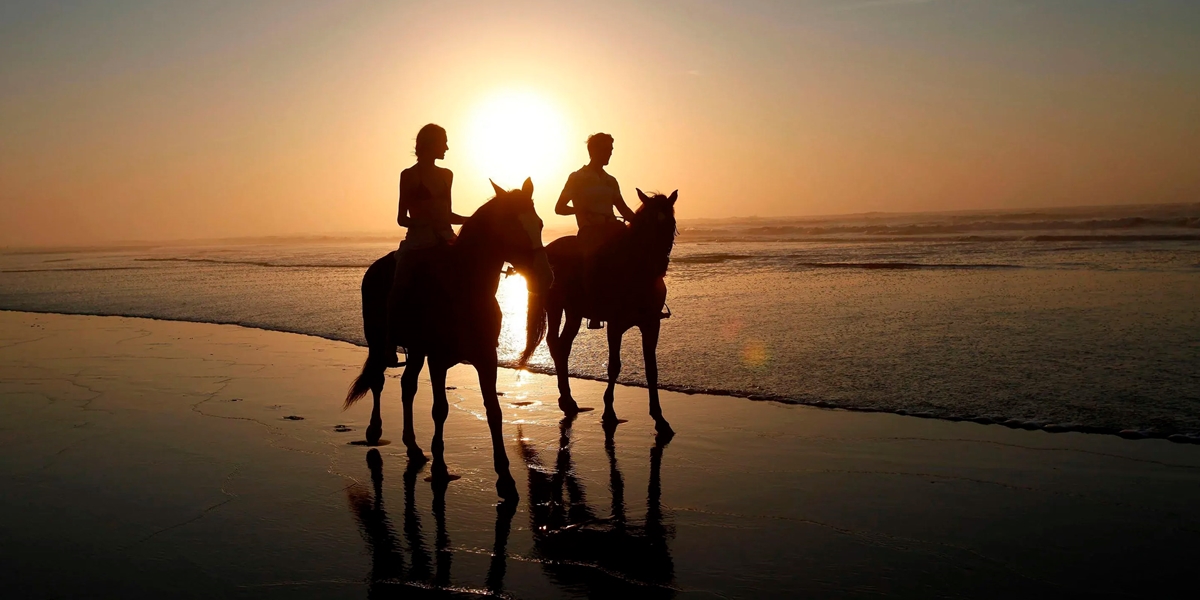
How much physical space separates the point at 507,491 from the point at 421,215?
2181 millimetres

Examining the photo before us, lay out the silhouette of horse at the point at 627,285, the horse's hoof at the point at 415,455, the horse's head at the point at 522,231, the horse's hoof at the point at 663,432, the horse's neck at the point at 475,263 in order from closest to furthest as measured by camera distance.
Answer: the horse's head at the point at 522,231 < the horse's neck at the point at 475,263 < the horse's hoof at the point at 415,455 < the horse's hoof at the point at 663,432 < the silhouette of horse at the point at 627,285

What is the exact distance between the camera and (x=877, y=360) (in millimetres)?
9578

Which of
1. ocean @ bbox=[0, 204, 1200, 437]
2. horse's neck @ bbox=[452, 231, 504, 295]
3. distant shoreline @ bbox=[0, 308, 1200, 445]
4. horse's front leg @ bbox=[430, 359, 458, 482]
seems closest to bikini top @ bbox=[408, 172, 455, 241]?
horse's neck @ bbox=[452, 231, 504, 295]

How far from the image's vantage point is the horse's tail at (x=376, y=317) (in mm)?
6719

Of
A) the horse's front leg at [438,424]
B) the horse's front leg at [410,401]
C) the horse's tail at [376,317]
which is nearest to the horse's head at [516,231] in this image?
the horse's front leg at [438,424]

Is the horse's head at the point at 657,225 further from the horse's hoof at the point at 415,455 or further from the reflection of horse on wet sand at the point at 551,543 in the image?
the horse's hoof at the point at 415,455

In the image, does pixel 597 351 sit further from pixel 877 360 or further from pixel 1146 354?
pixel 1146 354

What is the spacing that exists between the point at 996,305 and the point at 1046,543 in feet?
36.8

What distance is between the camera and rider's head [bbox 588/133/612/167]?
7.87 metres

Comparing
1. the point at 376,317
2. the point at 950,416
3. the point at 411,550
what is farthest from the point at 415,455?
the point at 950,416

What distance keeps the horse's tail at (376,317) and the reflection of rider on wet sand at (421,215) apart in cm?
70

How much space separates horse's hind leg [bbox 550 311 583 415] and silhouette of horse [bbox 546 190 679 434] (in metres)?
0.01

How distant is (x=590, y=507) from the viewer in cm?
502

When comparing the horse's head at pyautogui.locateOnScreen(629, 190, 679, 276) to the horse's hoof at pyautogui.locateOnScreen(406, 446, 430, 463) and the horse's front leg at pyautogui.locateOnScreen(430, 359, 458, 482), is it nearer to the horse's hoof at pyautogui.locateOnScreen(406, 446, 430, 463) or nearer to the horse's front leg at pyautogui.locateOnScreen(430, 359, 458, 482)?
the horse's front leg at pyautogui.locateOnScreen(430, 359, 458, 482)
